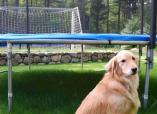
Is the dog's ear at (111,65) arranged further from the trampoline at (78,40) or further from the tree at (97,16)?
the tree at (97,16)

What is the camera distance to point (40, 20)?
14.9 meters

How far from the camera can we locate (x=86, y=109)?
336cm

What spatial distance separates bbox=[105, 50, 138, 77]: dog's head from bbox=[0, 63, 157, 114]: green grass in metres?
1.40

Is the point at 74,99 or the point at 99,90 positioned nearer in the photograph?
the point at 99,90

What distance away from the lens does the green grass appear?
15.7 ft

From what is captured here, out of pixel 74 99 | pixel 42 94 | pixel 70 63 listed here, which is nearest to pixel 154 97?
pixel 74 99

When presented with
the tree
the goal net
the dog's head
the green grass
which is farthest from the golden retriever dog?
the tree

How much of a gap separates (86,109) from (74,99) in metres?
1.75

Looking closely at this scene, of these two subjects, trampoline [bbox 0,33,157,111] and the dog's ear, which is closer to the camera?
the dog's ear

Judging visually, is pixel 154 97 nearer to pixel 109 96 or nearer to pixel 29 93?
pixel 29 93

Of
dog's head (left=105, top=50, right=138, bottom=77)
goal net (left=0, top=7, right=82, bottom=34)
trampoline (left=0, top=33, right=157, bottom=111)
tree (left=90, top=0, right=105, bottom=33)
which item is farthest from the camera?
tree (left=90, top=0, right=105, bottom=33)

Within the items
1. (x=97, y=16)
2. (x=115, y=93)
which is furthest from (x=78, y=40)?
(x=97, y=16)

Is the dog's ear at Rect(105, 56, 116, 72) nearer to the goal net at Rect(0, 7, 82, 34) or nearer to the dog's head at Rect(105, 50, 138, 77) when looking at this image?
the dog's head at Rect(105, 50, 138, 77)

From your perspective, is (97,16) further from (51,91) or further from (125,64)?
(125,64)
